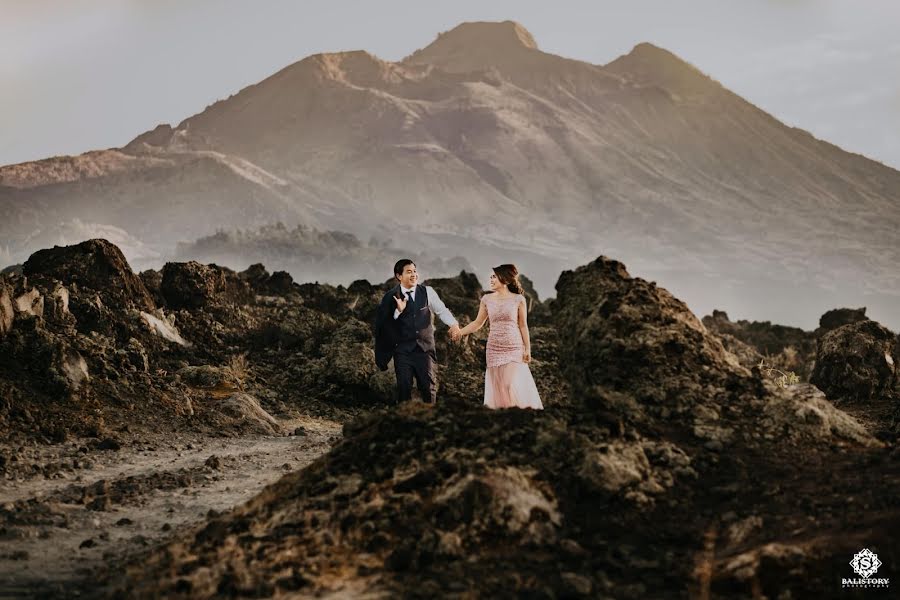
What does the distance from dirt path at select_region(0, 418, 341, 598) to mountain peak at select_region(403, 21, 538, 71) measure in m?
176

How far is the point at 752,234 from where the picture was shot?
132 metres

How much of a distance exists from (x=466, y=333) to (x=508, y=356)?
42cm

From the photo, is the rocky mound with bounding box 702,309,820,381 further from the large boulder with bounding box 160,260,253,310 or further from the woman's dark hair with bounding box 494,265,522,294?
the woman's dark hair with bounding box 494,265,522,294

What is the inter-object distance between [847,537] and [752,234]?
13381 cm

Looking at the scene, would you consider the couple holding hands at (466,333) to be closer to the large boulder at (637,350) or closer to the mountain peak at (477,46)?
the large boulder at (637,350)

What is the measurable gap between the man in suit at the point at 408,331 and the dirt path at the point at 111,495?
141 centimetres

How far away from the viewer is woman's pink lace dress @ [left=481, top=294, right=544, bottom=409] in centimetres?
841

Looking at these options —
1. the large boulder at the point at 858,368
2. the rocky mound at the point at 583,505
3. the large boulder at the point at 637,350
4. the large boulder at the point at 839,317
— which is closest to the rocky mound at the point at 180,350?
the large boulder at the point at 858,368

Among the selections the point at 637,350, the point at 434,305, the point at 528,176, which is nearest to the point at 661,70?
the point at 528,176

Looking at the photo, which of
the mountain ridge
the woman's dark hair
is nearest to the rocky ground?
the woman's dark hair

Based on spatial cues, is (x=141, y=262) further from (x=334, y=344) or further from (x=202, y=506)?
(x=202, y=506)

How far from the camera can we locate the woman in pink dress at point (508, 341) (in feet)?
27.6

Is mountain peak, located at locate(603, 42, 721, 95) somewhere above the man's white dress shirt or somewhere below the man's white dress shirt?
above

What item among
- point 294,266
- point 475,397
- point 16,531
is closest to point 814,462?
point 16,531
